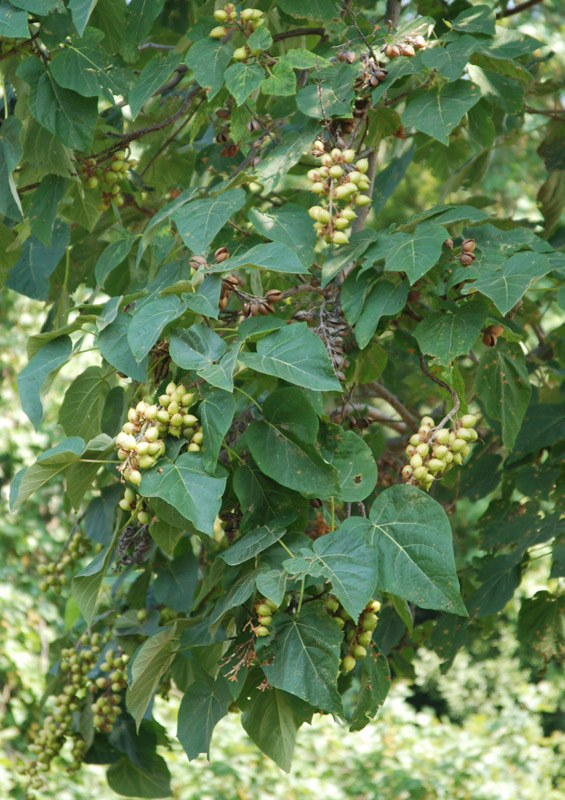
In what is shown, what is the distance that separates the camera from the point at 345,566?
3.08ft

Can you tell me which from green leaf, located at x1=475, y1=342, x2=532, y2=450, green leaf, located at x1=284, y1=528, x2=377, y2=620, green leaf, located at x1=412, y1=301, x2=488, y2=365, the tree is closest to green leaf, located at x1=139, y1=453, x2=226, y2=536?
the tree

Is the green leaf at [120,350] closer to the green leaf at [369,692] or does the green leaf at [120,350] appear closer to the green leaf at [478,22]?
the green leaf at [369,692]

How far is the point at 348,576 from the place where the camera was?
926 millimetres

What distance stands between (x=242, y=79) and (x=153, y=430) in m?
0.56

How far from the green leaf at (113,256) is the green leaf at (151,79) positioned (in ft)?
0.67

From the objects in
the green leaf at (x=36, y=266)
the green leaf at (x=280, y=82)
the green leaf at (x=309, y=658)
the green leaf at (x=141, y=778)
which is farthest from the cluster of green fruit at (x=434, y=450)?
the green leaf at (x=141, y=778)

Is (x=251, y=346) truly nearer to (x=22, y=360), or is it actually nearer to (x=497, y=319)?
(x=497, y=319)

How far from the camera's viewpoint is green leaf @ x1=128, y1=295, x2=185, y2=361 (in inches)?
39.3

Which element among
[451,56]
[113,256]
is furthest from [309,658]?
[451,56]

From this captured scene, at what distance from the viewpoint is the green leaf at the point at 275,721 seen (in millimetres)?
1056

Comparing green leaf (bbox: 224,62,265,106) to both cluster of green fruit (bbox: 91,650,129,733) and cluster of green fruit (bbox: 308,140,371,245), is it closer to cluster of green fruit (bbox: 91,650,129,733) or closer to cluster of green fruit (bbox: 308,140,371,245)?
cluster of green fruit (bbox: 308,140,371,245)

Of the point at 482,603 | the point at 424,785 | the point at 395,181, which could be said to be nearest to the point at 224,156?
the point at 395,181

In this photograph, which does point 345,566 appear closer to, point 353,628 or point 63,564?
point 353,628

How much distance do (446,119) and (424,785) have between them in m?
3.19
